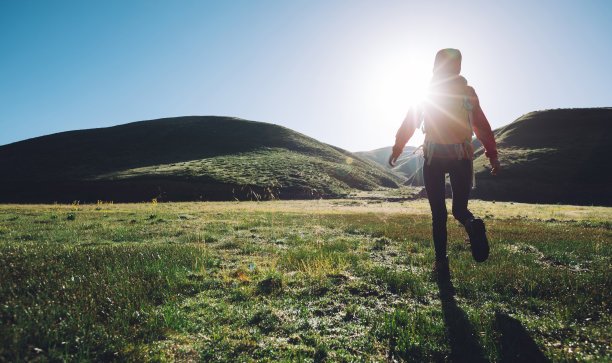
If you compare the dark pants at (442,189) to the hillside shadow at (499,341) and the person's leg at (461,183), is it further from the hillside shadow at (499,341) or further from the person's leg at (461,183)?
the hillside shadow at (499,341)

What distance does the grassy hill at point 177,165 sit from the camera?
56.7 metres

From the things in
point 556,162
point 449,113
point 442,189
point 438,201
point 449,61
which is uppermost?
point 556,162

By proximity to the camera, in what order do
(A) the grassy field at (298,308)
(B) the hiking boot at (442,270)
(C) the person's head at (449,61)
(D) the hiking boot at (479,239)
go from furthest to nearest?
1. (C) the person's head at (449,61)
2. (B) the hiking boot at (442,270)
3. (D) the hiking boot at (479,239)
4. (A) the grassy field at (298,308)

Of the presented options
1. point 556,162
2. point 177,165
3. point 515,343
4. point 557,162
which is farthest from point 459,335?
point 557,162

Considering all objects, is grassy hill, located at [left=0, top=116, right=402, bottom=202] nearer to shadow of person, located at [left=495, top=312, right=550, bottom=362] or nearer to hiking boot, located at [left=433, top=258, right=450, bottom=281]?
hiking boot, located at [left=433, top=258, right=450, bottom=281]

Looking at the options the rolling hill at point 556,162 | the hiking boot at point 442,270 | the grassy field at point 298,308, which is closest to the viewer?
the grassy field at point 298,308

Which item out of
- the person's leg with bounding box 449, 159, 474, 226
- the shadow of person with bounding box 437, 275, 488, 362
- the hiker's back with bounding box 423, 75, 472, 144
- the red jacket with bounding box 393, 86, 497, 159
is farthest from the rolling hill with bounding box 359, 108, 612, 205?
the shadow of person with bounding box 437, 275, 488, 362

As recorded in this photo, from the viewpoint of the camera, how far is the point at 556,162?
244 feet

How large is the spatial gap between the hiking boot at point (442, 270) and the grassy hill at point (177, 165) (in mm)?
29213

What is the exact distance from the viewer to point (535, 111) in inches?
4333

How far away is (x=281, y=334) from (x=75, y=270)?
4.04 m

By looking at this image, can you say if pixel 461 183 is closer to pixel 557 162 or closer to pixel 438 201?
pixel 438 201

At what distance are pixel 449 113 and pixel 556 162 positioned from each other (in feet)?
317

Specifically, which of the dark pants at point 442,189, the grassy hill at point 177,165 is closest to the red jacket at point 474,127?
the dark pants at point 442,189
